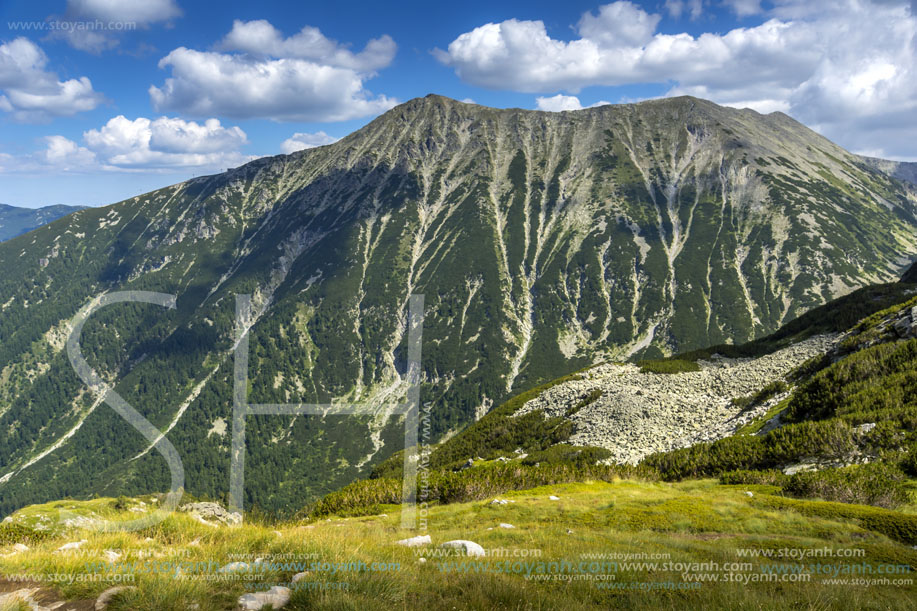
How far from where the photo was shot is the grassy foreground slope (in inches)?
293

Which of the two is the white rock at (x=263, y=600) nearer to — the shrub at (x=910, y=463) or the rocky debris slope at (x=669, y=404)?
the shrub at (x=910, y=463)

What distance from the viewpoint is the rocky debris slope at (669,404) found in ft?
142

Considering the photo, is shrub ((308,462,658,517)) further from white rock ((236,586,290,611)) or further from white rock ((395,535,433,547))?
white rock ((236,586,290,611))

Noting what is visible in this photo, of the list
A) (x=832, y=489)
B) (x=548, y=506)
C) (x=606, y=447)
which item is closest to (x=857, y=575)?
(x=832, y=489)

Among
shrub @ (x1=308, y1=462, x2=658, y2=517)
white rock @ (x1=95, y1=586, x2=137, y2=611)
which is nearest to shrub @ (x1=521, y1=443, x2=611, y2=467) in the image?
shrub @ (x1=308, y1=462, x2=658, y2=517)

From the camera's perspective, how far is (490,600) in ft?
24.4

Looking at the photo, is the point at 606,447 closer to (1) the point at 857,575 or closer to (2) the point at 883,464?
(2) the point at 883,464

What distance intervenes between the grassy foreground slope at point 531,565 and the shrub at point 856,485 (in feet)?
3.67

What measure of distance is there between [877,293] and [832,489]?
6243 cm

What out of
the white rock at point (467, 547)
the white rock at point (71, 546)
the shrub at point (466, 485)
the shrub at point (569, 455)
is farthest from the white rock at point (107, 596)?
the shrub at point (569, 455)

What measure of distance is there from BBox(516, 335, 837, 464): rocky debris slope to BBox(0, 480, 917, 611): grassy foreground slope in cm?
2795

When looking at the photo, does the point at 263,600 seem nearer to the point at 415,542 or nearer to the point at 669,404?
the point at 415,542

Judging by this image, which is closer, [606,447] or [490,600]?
[490,600]

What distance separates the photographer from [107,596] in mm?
7113
